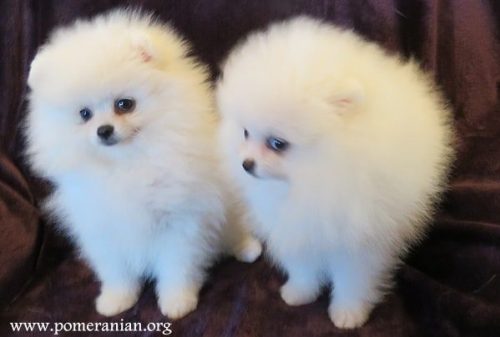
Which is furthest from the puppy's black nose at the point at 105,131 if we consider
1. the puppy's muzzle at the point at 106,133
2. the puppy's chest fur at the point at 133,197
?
the puppy's chest fur at the point at 133,197

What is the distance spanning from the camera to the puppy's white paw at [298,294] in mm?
1336

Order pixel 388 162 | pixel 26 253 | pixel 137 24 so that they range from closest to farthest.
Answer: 1. pixel 388 162
2. pixel 137 24
3. pixel 26 253

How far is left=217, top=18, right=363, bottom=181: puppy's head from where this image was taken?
38.7 inches

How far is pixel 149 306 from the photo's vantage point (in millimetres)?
1369

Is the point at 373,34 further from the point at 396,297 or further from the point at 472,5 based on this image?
the point at 396,297

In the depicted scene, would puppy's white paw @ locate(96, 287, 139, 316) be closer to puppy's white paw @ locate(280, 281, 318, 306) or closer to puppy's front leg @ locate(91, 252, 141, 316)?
puppy's front leg @ locate(91, 252, 141, 316)

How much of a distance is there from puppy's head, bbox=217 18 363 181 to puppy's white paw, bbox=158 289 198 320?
0.40 meters

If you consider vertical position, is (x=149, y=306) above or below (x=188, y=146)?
below

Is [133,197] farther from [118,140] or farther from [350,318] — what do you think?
[350,318]

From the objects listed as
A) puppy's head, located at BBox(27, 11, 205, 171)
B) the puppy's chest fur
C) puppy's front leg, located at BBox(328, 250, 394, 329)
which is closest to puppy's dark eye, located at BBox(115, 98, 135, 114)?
puppy's head, located at BBox(27, 11, 205, 171)

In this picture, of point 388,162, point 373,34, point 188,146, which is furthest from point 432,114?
point 188,146

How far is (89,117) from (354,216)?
584mm

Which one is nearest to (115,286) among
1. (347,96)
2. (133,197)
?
(133,197)

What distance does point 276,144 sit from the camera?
1.04 meters
